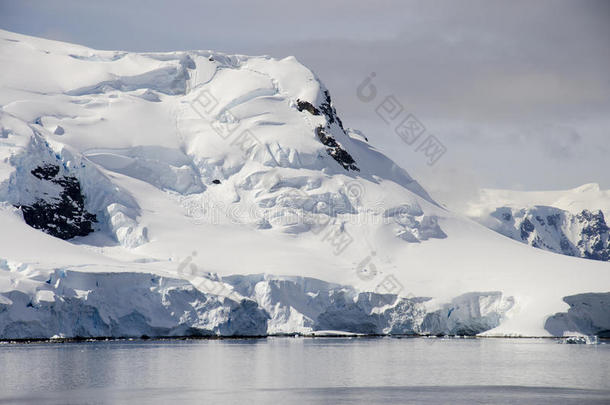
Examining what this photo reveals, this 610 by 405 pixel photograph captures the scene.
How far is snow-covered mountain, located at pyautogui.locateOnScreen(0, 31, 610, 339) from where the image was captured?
88.7m

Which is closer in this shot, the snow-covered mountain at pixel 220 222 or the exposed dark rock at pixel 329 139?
the snow-covered mountain at pixel 220 222

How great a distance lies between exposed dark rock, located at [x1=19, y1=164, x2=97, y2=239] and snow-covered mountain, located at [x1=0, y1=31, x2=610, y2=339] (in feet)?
0.69

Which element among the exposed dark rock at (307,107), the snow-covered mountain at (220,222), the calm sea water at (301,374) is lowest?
the calm sea water at (301,374)

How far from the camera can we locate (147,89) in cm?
12638

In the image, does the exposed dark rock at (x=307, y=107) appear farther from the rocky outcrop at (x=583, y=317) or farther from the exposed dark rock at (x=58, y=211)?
the rocky outcrop at (x=583, y=317)

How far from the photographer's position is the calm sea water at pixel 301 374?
1865 inches

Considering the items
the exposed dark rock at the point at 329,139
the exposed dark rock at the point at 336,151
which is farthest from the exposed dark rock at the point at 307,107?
the exposed dark rock at the point at 336,151

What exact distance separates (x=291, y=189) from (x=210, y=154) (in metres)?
10.8

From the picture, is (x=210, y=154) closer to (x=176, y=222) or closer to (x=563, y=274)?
(x=176, y=222)

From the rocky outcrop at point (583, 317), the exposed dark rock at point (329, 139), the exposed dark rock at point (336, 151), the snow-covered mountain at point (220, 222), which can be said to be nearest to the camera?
the snow-covered mountain at point (220, 222)

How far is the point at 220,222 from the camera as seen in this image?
111 metres

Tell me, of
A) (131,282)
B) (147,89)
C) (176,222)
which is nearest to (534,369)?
(131,282)

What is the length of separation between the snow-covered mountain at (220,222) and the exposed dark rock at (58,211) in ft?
0.69

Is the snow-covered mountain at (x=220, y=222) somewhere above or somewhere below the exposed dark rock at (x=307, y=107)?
below
